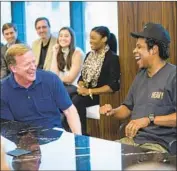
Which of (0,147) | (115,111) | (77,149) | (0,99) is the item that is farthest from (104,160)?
(0,99)

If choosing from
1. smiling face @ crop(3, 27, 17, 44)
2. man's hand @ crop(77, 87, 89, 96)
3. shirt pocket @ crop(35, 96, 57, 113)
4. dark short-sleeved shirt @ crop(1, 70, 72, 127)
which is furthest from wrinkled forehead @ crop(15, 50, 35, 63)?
smiling face @ crop(3, 27, 17, 44)

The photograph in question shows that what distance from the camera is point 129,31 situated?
3584mm

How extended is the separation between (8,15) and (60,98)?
380 centimetres

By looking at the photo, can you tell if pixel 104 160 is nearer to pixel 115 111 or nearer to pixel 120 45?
pixel 115 111

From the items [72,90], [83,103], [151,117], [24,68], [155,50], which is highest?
[155,50]

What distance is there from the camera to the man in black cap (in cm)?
243

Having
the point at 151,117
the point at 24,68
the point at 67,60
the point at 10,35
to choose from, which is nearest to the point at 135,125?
the point at 151,117

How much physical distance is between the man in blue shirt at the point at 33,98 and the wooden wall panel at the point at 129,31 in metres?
1.05

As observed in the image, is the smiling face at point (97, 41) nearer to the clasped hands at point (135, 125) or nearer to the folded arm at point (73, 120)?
the folded arm at point (73, 120)

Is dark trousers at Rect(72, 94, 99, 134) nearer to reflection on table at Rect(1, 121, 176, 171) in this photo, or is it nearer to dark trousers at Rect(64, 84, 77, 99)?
dark trousers at Rect(64, 84, 77, 99)

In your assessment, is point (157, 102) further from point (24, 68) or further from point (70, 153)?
point (24, 68)

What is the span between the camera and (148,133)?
8.20 feet

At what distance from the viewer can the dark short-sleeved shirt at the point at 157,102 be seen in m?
2.44

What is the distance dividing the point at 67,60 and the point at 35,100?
1.61 metres
